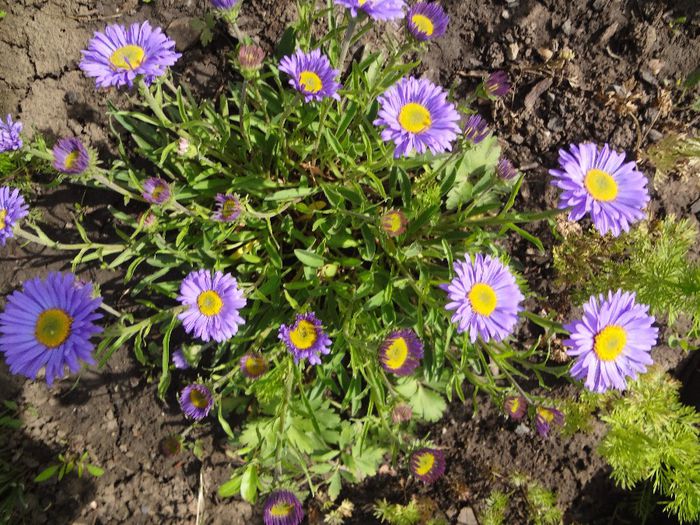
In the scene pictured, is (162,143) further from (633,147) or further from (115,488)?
(633,147)

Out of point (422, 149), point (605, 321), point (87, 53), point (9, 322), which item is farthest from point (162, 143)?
point (605, 321)

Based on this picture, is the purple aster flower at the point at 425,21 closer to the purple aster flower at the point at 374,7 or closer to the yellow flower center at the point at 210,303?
the purple aster flower at the point at 374,7

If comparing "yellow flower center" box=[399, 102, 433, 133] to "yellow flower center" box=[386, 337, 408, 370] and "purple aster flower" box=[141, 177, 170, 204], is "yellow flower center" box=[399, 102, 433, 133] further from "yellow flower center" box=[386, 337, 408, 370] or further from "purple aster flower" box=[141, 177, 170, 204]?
"purple aster flower" box=[141, 177, 170, 204]

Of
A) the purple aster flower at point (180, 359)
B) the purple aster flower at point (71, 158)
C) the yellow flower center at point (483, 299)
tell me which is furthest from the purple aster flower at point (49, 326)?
the yellow flower center at point (483, 299)

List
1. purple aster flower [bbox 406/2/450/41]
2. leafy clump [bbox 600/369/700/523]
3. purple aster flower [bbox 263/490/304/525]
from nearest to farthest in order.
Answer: purple aster flower [bbox 406/2/450/41] < purple aster flower [bbox 263/490/304/525] < leafy clump [bbox 600/369/700/523]

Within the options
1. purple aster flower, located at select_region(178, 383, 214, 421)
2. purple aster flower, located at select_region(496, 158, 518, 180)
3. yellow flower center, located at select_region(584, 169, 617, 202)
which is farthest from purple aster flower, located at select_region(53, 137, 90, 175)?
yellow flower center, located at select_region(584, 169, 617, 202)

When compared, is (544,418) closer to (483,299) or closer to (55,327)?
(483,299)
